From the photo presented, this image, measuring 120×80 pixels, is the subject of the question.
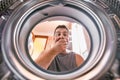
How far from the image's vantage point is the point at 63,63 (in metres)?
0.67

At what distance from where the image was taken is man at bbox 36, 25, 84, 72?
0.65 meters

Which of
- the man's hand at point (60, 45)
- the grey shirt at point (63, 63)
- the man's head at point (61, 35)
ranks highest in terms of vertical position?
the man's head at point (61, 35)

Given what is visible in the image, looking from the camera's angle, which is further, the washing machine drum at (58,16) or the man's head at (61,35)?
the man's head at (61,35)

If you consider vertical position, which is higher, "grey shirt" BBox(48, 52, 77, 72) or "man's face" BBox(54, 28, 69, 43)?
"man's face" BBox(54, 28, 69, 43)

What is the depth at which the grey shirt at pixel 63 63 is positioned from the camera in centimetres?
65

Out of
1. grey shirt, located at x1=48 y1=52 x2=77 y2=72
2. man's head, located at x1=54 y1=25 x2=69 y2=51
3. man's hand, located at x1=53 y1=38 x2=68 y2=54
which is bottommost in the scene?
grey shirt, located at x1=48 y1=52 x2=77 y2=72

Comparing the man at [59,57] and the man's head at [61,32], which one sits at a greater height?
the man's head at [61,32]

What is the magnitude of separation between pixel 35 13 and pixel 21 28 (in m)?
0.06

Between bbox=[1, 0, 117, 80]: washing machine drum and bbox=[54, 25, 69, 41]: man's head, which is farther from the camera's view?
bbox=[54, 25, 69, 41]: man's head

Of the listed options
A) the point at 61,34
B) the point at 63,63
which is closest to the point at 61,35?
the point at 61,34

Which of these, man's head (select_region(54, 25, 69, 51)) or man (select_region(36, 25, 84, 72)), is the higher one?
man's head (select_region(54, 25, 69, 51))

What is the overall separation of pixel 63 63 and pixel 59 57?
0.03m

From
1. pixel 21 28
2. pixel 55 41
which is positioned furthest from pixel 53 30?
pixel 21 28

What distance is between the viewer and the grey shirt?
2.13ft
